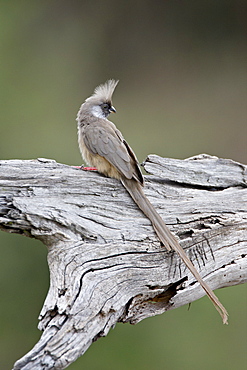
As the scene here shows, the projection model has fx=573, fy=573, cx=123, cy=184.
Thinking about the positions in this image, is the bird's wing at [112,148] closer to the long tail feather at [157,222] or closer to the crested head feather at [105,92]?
the long tail feather at [157,222]

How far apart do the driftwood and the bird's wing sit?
0.33 ft

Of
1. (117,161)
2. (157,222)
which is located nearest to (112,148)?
(117,161)

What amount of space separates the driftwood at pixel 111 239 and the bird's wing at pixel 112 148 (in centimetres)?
10

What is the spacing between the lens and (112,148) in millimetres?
2703

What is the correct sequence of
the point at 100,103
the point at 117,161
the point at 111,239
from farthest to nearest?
1. the point at 100,103
2. the point at 117,161
3. the point at 111,239

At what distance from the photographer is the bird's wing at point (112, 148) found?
2643mm

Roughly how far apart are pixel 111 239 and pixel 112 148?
0.47 meters

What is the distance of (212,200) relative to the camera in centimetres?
279

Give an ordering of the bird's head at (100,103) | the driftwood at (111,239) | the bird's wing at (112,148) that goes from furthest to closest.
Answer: the bird's head at (100,103) → the bird's wing at (112,148) → the driftwood at (111,239)

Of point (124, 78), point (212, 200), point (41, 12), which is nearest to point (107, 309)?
point (212, 200)

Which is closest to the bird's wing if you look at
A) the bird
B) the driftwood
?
the bird

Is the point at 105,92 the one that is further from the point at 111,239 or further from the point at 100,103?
the point at 111,239

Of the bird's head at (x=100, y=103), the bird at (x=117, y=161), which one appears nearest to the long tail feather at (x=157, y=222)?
the bird at (x=117, y=161)

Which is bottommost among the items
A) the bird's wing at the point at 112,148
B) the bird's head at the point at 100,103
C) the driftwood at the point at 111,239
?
the driftwood at the point at 111,239
